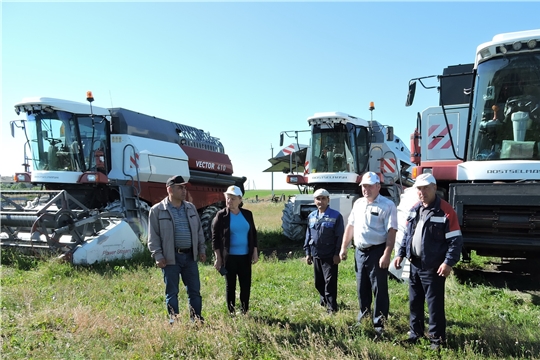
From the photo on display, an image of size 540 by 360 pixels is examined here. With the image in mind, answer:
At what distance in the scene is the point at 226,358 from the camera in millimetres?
3814

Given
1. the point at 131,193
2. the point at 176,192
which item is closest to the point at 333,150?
the point at 131,193

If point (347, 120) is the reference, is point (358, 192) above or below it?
below

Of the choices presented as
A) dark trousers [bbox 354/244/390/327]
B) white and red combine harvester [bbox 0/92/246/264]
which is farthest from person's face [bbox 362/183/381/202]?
white and red combine harvester [bbox 0/92/246/264]

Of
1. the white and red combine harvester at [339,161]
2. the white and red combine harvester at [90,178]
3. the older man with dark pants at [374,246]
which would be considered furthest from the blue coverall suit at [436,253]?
the white and red combine harvester at [339,161]

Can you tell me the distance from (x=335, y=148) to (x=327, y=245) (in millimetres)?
6414

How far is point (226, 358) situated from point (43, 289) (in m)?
3.79

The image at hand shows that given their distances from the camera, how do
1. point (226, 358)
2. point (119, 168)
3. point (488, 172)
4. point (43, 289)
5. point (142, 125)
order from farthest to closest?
1. point (142, 125)
2. point (119, 168)
3. point (43, 289)
4. point (488, 172)
5. point (226, 358)

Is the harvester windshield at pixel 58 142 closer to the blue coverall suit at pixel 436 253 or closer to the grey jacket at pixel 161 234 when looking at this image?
the grey jacket at pixel 161 234

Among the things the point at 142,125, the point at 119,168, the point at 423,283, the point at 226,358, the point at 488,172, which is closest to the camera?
the point at 226,358

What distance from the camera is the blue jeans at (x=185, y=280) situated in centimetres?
462

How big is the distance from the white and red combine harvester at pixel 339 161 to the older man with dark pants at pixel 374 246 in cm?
576

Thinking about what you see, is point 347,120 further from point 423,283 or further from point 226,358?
point 226,358

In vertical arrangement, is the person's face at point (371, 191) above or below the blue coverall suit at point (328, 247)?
above

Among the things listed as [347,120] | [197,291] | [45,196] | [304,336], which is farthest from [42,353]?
[347,120]
